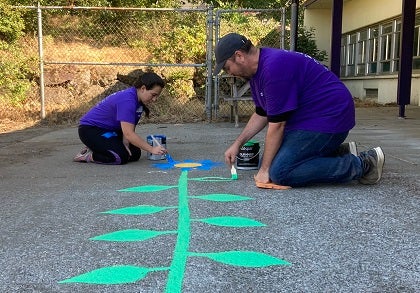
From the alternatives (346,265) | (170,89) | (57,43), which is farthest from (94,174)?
(57,43)

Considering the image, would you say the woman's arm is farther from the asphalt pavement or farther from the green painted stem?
the green painted stem

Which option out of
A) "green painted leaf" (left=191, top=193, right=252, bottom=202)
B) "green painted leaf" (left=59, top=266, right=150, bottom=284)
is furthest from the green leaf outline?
"green painted leaf" (left=191, top=193, right=252, bottom=202)

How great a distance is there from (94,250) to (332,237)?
1256 millimetres

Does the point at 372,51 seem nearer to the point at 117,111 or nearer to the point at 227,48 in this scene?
the point at 117,111

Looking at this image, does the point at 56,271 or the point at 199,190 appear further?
the point at 199,190

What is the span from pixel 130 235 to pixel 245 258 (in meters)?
0.71

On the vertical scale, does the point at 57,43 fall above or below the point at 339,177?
above

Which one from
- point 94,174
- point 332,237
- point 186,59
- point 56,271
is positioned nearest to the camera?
point 56,271

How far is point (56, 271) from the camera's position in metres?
2.12

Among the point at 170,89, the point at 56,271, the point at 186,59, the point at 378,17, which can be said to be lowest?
the point at 56,271

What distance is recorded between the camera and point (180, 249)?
7.70 ft

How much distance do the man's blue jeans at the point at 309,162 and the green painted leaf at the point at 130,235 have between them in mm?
1262

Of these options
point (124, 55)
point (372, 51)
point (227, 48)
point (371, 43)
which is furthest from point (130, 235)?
point (371, 43)

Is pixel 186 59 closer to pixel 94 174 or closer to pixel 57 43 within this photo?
pixel 57 43
